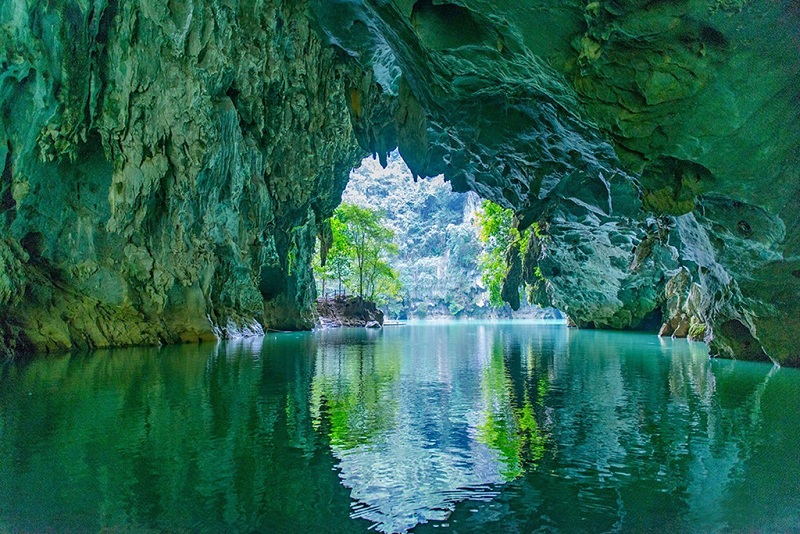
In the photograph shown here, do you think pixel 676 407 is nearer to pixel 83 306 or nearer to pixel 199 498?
pixel 199 498

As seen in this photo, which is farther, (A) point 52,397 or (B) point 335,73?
(B) point 335,73

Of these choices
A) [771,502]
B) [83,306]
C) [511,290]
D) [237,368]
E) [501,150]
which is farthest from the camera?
[511,290]

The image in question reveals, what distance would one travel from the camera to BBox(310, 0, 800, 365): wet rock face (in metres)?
7.17

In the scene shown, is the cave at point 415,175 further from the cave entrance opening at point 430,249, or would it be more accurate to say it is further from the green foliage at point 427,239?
the green foliage at point 427,239

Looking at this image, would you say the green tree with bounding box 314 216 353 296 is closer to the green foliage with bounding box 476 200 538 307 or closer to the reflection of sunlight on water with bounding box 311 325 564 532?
the green foliage with bounding box 476 200 538 307

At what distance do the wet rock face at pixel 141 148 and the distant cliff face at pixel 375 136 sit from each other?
0.08 m

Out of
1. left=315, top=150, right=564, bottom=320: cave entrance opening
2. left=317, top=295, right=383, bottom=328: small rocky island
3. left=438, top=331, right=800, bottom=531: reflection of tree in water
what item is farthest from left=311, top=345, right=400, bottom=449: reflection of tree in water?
left=315, top=150, right=564, bottom=320: cave entrance opening

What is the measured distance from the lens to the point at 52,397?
354 inches

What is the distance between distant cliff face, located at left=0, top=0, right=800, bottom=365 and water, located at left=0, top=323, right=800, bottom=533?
4258 millimetres

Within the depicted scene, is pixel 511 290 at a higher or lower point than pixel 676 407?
higher

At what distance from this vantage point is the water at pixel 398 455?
161 inches

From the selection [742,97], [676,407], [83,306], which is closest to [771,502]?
[676,407]

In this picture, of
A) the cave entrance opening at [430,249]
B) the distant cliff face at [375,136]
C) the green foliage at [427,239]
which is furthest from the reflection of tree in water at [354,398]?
the green foliage at [427,239]

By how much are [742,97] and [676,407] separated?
4.94 meters
